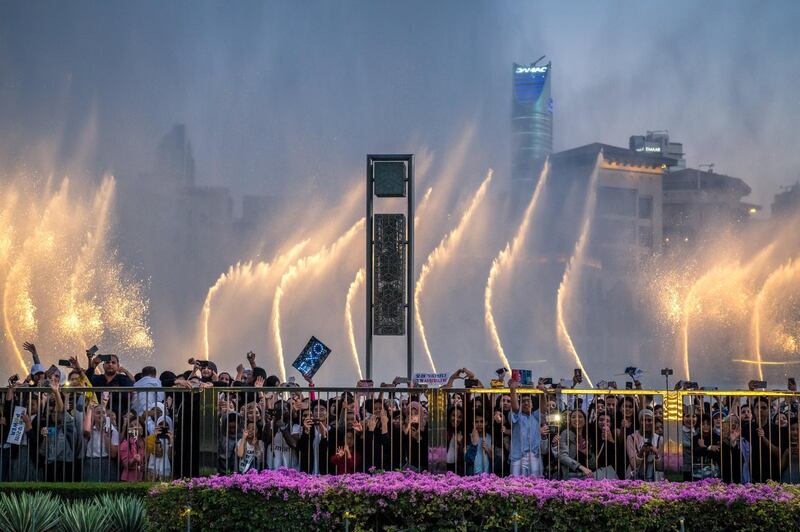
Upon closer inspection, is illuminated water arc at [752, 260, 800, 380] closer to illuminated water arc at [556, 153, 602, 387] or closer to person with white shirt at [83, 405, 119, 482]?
illuminated water arc at [556, 153, 602, 387]

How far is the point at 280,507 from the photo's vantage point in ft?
27.9

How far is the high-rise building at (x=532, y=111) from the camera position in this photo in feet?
231

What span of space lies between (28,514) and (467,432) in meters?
3.70

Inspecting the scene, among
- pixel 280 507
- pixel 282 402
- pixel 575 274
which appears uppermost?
pixel 575 274

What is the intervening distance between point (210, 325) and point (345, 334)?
5.37 metres

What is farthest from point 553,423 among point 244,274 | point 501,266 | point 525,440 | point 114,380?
point 501,266

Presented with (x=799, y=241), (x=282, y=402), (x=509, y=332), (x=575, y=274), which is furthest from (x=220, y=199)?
(x=282, y=402)

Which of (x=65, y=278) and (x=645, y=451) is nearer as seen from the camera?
(x=645, y=451)

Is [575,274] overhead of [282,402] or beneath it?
overhead

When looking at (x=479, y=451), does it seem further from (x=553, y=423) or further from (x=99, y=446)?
(x=99, y=446)

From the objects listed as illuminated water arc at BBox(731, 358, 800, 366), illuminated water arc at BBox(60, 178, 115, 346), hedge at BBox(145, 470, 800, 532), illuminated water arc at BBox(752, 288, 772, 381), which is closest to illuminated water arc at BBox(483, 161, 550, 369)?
illuminated water arc at BBox(731, 358, 800, 366)

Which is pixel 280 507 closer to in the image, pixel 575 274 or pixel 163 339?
pixel 163 339

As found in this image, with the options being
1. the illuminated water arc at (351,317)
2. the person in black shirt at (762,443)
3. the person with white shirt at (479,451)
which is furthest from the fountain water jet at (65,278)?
the person in black shirt at (762,443)

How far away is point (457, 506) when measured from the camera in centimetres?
844
